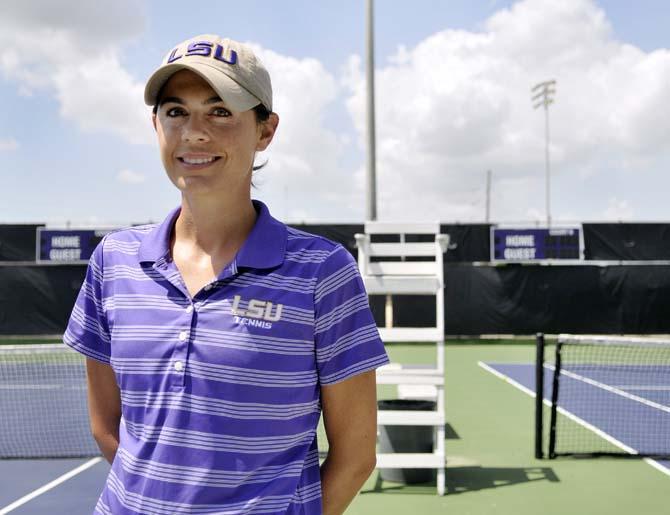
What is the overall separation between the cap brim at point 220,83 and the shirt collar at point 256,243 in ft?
0.86

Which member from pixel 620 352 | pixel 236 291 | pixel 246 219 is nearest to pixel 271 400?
pixel 236 291

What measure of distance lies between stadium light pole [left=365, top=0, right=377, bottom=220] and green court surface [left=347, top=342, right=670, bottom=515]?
21.0 feet

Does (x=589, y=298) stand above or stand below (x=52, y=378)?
above

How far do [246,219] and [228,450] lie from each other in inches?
20.0

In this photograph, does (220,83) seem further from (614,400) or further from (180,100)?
(614,400)

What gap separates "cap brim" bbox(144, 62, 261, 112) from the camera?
145cm

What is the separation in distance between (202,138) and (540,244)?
15.5 m

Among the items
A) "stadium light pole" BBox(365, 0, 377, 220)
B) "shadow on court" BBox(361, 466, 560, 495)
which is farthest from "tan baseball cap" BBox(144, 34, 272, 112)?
"stadium light pole" BBox(365, 0, 377, 220)

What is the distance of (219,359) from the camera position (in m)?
1.42

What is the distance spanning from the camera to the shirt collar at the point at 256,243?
1.49 meters

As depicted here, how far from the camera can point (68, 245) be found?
1642 cm

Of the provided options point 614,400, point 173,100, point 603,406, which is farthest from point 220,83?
point 614,400

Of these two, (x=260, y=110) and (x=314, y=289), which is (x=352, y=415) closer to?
(x=314, y=289)

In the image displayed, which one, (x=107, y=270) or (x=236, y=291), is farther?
(x=107, y=270)
